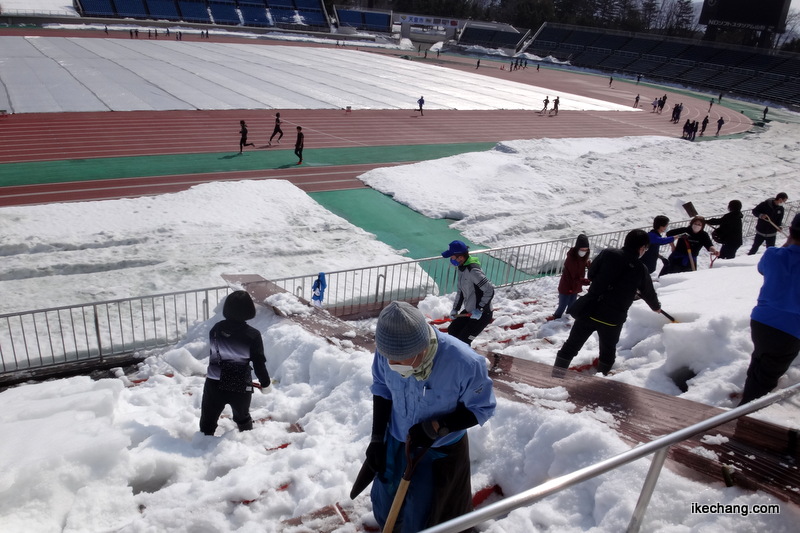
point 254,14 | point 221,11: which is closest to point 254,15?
point 254,14

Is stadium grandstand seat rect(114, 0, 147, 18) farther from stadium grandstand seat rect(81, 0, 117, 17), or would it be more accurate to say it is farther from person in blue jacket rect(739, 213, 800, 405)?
person in blue jacket rect(739, 213, 800, 405)

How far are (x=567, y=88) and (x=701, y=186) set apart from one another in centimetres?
3341

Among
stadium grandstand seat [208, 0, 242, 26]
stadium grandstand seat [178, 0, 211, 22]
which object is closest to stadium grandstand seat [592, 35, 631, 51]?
stadium grandstand seat [208, 0, 242, 26]

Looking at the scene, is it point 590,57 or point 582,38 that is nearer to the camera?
point 590,57

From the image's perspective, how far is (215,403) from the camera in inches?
182

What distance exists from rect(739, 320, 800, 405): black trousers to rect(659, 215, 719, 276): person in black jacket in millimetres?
4965

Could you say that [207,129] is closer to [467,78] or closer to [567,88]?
[467,78]

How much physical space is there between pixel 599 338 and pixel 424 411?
323 cm

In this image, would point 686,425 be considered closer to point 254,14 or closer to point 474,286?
point 474,286

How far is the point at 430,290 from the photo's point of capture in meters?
10.7

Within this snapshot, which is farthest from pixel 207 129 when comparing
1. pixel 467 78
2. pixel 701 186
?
pixel 467 78

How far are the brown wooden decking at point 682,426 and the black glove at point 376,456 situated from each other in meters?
1.50

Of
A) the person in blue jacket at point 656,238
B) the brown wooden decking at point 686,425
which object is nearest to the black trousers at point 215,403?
the brown wooden decking at point 686,425

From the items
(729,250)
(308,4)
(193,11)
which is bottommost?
(729,250)
